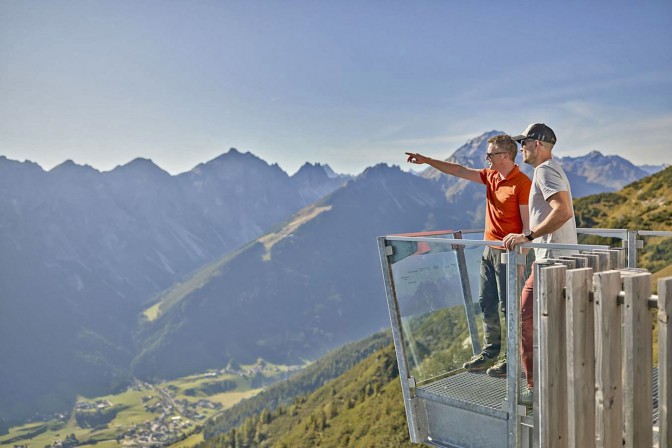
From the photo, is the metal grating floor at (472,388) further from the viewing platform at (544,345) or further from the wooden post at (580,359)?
the wooden post at (580,359)

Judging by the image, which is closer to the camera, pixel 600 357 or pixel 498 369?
pixel 600 357

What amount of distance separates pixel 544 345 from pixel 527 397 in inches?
45.8

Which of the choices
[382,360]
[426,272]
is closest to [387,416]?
[382,360]

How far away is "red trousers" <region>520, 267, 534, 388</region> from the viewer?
5.84 metres

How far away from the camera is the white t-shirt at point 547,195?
622 cm

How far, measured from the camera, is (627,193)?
194 ft

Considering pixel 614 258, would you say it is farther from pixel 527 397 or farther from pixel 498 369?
pixel 498 369

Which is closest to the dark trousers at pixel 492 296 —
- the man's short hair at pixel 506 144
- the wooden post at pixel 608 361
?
the man's short hair at pixel 506 144

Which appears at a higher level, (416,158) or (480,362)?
(416,158)

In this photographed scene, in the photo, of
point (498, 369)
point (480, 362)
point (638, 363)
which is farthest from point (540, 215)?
point (638, 363)

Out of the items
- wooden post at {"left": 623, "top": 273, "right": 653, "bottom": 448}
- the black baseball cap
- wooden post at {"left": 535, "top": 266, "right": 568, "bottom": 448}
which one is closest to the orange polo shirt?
the black baseball cap

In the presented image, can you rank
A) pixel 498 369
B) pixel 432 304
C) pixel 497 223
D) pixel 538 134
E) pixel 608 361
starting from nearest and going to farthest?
pixel 608 361
pixel 498 369
pixel 538 134
pixel 497 223
pixel 432 304

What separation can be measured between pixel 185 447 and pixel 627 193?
153m

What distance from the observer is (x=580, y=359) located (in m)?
4.93
